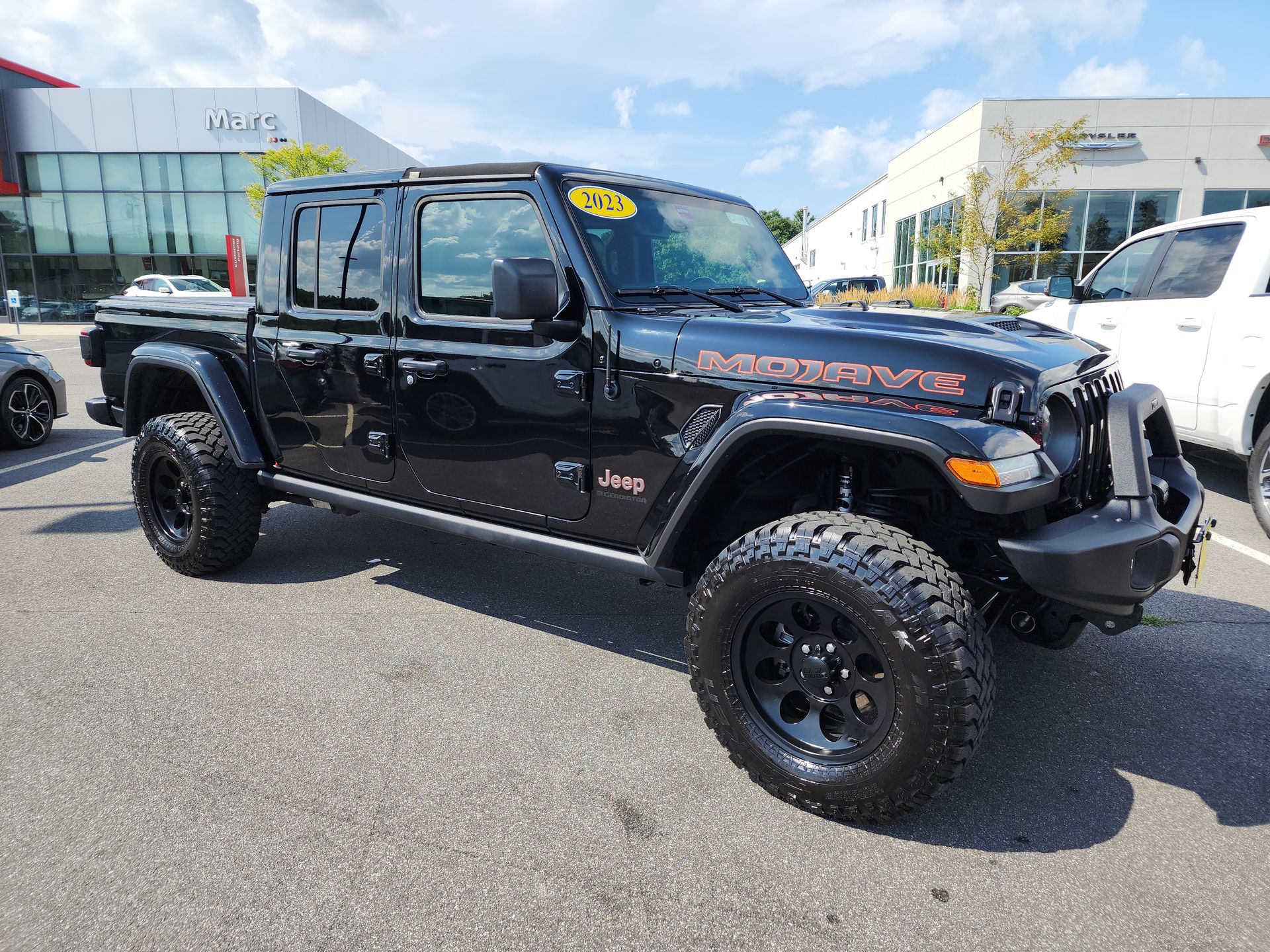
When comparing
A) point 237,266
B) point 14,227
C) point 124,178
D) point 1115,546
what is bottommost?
point 1115,546

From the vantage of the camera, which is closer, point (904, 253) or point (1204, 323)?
point (1204, 323)

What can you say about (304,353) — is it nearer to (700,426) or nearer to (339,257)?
(339,257)

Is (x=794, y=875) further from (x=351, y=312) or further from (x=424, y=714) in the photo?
(x=351, y=312)

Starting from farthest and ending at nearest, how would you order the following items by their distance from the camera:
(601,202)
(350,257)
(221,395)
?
(221,395)
(350,257)
(601,202)

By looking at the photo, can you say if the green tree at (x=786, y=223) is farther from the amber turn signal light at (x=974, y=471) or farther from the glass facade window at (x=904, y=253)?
the amber turn signal light at (x=974, y=471)

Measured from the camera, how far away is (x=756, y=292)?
11.6ft

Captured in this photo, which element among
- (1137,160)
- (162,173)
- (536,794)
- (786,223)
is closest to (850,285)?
(1137,160)

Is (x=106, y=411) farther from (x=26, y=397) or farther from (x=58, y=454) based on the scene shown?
(x=26, y=397)

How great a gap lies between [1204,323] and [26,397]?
10003 mm

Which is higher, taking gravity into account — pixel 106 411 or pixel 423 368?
pixel 423 368

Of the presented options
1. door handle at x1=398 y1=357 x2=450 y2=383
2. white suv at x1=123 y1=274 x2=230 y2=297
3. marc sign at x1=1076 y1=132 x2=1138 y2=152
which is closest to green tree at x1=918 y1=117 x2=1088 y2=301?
marc sign at x1=1076 y1=132 x2=1138 y2=152

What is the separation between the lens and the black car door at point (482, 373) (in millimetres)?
3043

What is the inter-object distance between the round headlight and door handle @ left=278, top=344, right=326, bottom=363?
2932mm

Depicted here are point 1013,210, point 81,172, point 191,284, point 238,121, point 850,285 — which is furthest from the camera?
point 81,172
